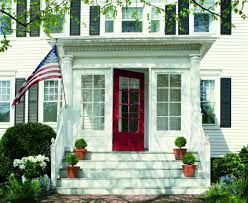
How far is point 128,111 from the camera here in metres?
14.3

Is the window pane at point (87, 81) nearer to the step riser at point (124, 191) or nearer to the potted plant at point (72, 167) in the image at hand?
the potted plant at point (72, 167)

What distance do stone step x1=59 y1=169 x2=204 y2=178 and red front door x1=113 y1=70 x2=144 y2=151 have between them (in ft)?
5.03

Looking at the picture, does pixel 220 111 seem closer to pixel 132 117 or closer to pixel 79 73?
pixel 132 117

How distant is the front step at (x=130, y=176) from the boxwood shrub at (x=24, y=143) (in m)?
1.38

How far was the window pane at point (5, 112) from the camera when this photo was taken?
57.2ft

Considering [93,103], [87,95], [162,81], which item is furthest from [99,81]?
[162,81]

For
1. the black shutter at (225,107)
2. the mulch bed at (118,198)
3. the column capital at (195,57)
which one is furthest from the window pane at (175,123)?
the black shutter at (225,107)

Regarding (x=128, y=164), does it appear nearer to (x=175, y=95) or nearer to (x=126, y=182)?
(x=126, y=182)

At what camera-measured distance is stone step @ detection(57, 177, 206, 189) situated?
39.6 ft

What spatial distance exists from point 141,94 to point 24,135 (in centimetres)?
366

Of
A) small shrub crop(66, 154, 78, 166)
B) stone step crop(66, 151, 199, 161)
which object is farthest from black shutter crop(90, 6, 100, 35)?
small shrub crop(66, 154, 78, 166)

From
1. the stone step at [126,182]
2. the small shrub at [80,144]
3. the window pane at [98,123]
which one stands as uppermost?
the window pane at [98,123]

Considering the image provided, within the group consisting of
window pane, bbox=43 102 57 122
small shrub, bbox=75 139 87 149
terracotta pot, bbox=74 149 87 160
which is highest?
window pane, bbox=43 102 57 122

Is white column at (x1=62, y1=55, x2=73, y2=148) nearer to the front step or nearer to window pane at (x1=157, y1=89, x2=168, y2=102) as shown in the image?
the front step
